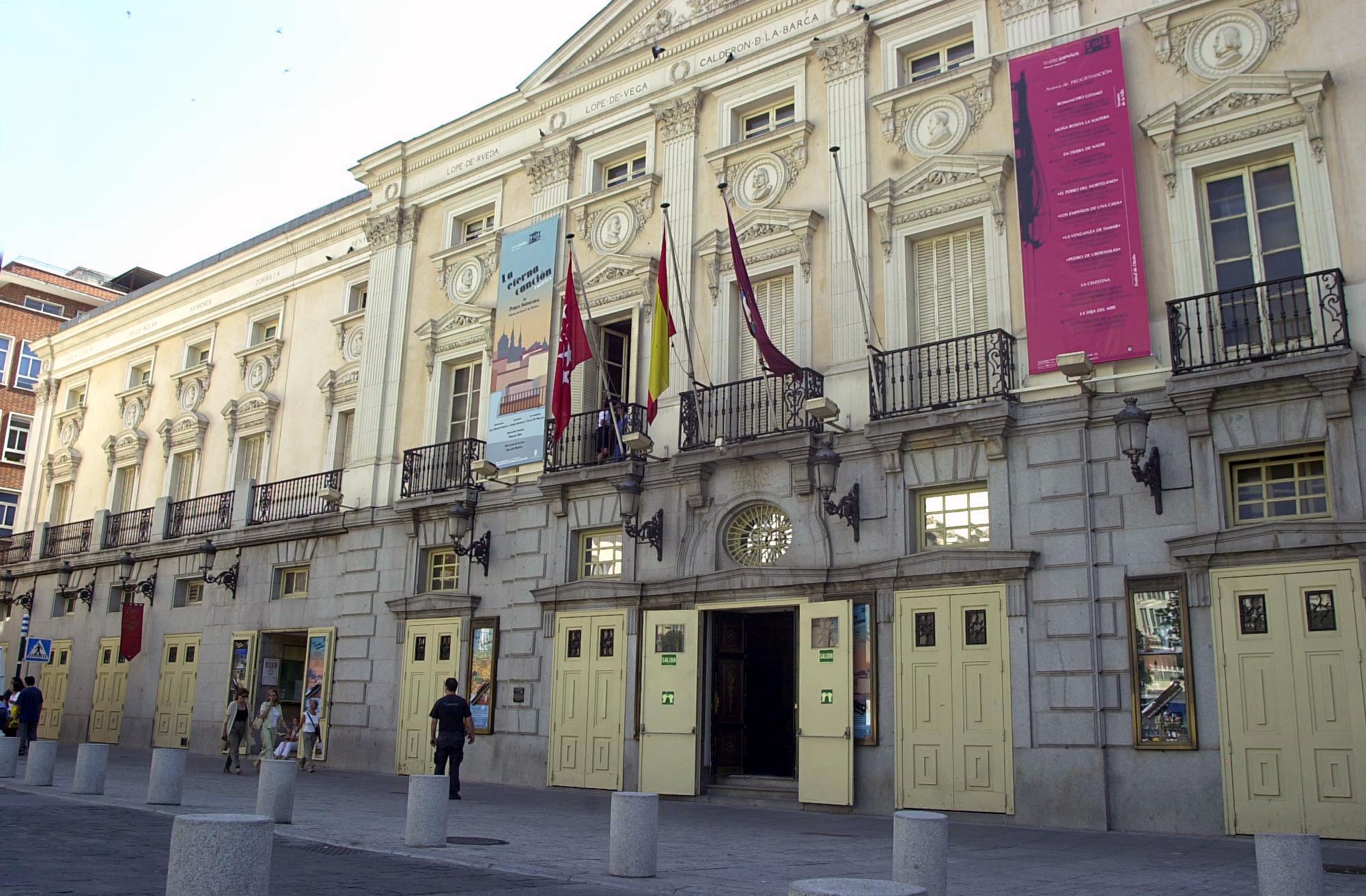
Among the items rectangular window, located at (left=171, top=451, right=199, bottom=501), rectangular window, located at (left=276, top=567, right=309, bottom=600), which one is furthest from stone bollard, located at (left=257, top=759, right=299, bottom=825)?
rectangular window, located at (left=171, top=451, right=199, bottom=501)

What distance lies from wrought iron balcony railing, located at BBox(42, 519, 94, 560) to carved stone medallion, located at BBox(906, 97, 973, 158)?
950 inches

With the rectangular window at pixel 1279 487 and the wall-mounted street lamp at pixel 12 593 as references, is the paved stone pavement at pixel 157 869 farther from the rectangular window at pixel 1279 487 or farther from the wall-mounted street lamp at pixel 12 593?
the wall-mounted street lamp at pixel 12 593

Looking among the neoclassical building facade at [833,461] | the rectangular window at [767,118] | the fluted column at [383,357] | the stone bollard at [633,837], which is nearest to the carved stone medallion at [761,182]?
the neoclassical building facade at [833,461]

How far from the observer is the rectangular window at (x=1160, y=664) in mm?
13117

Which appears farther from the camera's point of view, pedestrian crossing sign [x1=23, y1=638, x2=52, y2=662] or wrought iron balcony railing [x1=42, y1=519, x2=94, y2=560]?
wrought iron balcony railing [x1=42, y1=519, x2=94, y2=560]

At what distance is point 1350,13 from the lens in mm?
13945

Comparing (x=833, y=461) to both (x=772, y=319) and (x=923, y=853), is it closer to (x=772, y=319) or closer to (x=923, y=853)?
(x=772, y=319)

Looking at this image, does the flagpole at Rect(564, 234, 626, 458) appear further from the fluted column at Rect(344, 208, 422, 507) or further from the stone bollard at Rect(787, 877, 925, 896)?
the stone bollard at Rect(787, 877, 925, 896)

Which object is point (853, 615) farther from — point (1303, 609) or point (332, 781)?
point (332, 781)

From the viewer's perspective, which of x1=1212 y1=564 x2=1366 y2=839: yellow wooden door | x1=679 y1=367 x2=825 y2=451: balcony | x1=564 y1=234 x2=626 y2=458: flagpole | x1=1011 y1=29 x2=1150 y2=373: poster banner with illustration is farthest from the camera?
x1=564 y1=234 x2=626 y2=458: flagpole

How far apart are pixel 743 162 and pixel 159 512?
17537 mm

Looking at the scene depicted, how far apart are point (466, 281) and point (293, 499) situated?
6.23 meters

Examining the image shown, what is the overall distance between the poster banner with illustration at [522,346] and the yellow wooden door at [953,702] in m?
7.74

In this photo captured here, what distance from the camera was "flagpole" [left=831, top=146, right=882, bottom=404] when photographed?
635 inches
